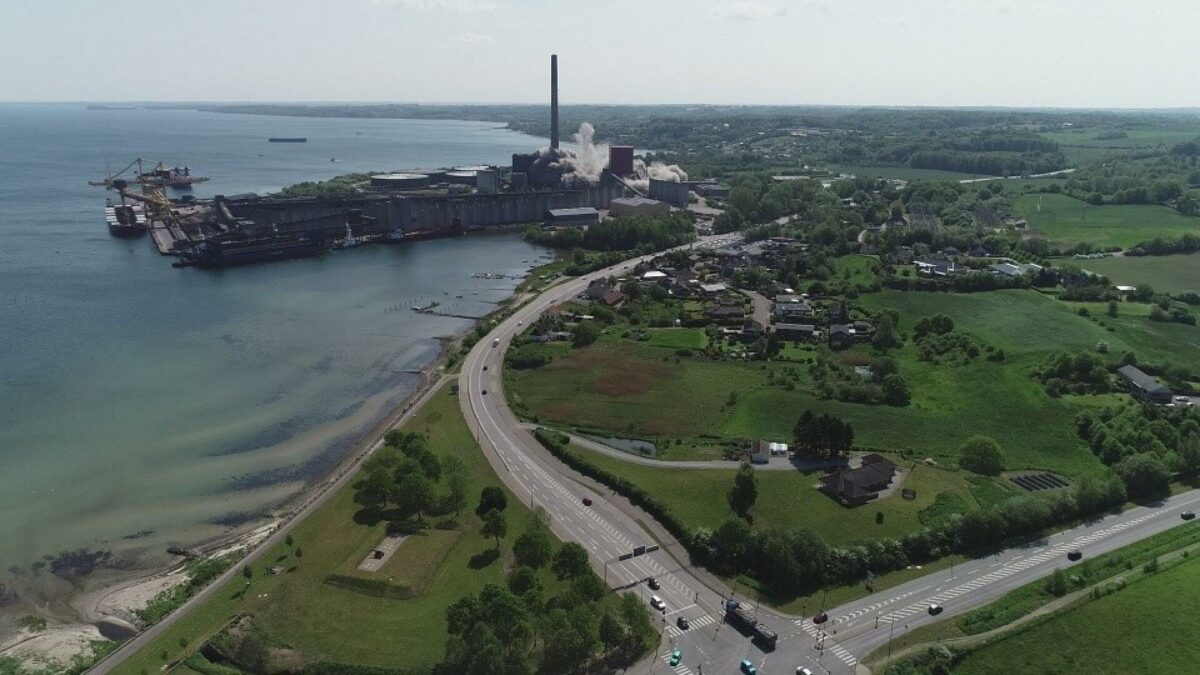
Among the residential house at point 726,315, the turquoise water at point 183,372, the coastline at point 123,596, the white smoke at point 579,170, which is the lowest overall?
the coastline at point 123,596

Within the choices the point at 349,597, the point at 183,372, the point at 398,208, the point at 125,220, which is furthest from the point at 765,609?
the point at 125,220

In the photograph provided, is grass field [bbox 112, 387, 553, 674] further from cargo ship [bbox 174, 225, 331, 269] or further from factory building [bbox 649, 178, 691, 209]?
factory building [bbox 649, 178, 691, 209]

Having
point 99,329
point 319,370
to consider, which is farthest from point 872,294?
point 99,329

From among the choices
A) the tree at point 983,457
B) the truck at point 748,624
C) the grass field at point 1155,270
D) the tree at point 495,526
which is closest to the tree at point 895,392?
the tree at point 983,457

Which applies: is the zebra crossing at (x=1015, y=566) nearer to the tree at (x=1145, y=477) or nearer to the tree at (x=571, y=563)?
the tree at (x=1145, y=477)

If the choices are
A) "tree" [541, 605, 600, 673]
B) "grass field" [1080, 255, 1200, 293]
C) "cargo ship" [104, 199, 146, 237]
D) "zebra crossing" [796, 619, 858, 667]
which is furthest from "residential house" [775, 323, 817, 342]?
"cargo ship" [104, 199, 146, 237]
